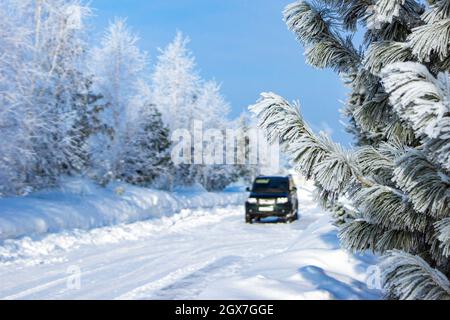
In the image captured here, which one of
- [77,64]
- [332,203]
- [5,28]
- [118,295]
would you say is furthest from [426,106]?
[77,64]

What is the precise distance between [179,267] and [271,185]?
1387 centimetres

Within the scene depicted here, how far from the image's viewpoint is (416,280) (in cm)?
246

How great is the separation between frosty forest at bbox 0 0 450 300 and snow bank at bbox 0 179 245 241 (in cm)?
10

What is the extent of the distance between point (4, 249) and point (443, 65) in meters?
12.5

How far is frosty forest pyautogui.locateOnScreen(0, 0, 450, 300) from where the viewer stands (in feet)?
8.52

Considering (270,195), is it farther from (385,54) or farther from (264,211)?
(385,54)

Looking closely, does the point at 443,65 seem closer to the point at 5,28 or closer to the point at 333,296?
the point at 333,296

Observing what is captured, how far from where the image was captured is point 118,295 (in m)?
7.55

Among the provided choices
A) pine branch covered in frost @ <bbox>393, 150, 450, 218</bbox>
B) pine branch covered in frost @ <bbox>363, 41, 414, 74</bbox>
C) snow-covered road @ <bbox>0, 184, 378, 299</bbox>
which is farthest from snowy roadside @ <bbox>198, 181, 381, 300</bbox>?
pine branch covered in frost @ <bbox>393, 150, 450, 218</bbox>

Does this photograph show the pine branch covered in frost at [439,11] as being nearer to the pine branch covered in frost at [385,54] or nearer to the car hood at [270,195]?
the pine branch covered in frost at [385,54]

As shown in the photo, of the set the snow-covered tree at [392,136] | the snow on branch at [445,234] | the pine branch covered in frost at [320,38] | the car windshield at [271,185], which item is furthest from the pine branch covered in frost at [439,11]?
the car windshield at [271,185]

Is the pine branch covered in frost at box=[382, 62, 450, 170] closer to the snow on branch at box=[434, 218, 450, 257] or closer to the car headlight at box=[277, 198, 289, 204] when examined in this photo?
the snow on branch at box=[434, 218, 450, 257]

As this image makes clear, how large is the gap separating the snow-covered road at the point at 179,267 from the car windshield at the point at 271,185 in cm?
577

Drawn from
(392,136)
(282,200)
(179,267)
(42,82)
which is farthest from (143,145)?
(392,136)
